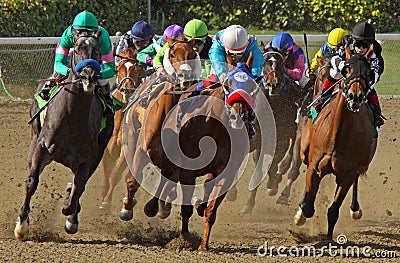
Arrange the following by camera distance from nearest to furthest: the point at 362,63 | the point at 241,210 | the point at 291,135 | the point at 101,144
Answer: the point at 362,63, the point at 101,144, the point at 241,210, the point at 291,135

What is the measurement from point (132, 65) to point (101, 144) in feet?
5.57

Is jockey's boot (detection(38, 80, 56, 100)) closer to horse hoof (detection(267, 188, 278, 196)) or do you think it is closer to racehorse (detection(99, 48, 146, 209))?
racehorse (detection(99, 48, 146, 209))

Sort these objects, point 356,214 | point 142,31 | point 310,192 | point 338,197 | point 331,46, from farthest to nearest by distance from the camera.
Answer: point 142,31 < point 331,46 < point 356,214 < point 310,192 < point 338,197

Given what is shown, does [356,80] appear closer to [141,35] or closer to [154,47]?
[154,47]

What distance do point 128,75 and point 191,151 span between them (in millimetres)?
2005

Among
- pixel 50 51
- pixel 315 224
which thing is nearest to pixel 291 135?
pixel 315 224

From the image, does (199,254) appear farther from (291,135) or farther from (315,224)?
(291,135)

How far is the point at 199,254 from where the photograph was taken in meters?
6.82

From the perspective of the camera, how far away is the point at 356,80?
666 centimetres

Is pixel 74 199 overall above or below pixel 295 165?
above

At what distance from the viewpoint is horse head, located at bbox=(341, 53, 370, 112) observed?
21.8 feet

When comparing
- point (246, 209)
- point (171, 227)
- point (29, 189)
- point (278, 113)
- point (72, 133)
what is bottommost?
point (246, 209)

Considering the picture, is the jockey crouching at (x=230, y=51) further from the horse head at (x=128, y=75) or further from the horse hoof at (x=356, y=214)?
the horse hoof at (x=356, y=214)

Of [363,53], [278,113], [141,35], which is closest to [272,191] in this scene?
[278,113]
